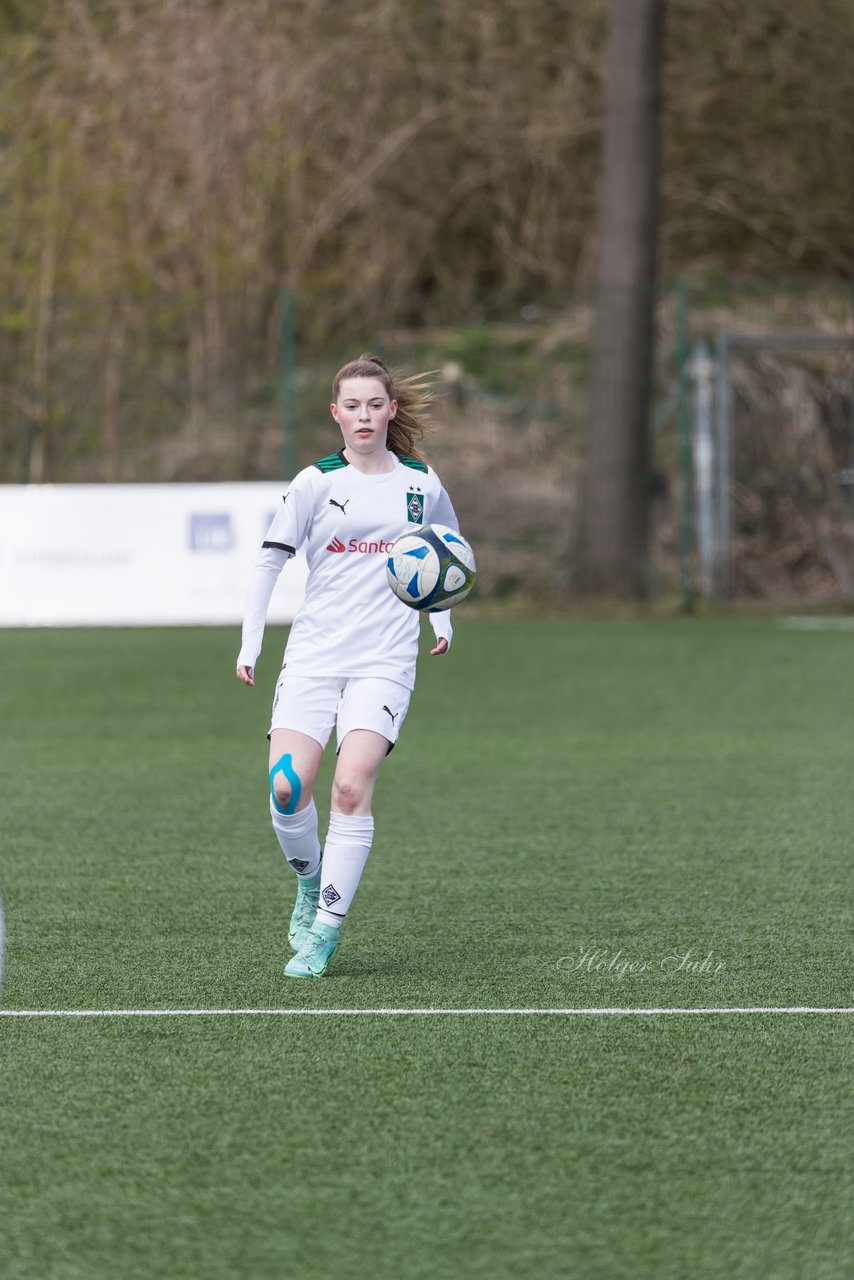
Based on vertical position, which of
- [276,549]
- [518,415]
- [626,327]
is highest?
[626,327]

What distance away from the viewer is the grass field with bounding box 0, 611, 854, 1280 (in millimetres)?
3510

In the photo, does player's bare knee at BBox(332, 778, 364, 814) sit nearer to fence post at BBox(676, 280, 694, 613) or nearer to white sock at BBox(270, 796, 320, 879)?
white sock at BBox(270, 796, 320, 879)

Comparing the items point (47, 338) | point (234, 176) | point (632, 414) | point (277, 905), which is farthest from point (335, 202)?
point (277, 905)

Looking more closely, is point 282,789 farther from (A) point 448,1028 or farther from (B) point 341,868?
(A) point 448,1028

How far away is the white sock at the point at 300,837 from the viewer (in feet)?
18.2

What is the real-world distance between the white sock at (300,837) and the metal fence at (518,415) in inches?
574

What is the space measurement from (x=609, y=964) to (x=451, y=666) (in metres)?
9.49

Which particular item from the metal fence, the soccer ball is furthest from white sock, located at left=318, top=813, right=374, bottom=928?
the metal fence

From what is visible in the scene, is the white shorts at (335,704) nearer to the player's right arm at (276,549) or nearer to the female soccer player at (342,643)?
the female soccer player at (342,643)

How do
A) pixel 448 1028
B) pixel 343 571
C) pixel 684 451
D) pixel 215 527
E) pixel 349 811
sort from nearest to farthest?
→ pixel 448 1028, pixel 349 811, pixel 343 571, pixel 215 527, pixel 684 451

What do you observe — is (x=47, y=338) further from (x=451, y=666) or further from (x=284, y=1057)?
(x=284, y=1057)

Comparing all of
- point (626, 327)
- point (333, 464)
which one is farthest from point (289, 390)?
point (333, 464)

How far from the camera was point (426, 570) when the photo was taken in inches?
211

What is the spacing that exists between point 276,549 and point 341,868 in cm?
94
